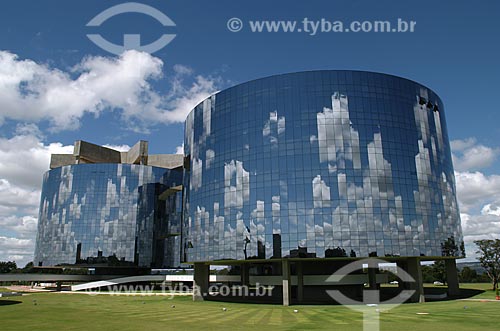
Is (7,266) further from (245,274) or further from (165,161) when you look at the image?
(245,274)

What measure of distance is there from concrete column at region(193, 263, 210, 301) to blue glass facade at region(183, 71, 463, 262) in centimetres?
570

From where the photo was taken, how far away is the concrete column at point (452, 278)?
6590 cm

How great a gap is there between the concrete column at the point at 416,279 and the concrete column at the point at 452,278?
13.3 m

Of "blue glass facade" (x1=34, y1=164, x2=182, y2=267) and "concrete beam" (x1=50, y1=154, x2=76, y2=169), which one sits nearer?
"blue glass facade" (x1=34, y1=164, x2=182, y2=267)

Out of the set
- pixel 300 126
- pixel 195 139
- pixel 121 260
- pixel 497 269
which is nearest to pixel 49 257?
pixel 121 260

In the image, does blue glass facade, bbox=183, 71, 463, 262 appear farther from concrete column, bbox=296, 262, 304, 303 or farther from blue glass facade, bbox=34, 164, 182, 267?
blue glass facade, bbox=34, 164, 182, 267

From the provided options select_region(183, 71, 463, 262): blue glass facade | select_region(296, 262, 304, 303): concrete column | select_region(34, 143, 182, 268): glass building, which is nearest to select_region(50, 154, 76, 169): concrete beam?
select_region(34, 143, 182, 268): glass building

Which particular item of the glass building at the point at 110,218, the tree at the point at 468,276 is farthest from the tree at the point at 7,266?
the tree at the point at 468,276

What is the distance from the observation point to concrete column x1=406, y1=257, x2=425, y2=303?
55719mm

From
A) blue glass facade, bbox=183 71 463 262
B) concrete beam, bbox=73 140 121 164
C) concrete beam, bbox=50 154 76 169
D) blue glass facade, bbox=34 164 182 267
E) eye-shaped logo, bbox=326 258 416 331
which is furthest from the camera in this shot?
concrete beam, bbox=50 154 76 169

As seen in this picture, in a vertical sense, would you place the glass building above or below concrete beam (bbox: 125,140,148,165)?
below

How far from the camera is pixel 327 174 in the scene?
55656 millimetres

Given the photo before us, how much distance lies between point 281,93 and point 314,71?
5955 millimetres

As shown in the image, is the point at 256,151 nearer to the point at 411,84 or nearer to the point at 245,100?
the point at 245,100
